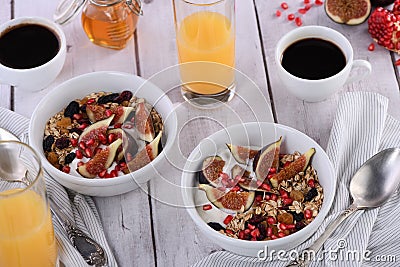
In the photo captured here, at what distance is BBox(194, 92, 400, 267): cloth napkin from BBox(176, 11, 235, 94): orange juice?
1.28 ft

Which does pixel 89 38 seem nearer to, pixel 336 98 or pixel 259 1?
pixel 259 1

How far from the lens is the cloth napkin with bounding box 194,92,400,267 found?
203cm

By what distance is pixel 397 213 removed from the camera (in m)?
2.13

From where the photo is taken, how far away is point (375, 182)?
2.13 m

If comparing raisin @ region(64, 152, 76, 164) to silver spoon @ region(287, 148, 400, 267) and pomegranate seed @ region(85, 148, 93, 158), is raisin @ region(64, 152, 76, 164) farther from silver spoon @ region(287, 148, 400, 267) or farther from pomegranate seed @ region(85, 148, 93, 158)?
silver spoon @ region(287, 148, 400, 267)

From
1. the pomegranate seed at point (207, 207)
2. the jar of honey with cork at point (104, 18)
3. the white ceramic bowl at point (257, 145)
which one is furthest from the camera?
the jar of honey with cork at point (104, 18)

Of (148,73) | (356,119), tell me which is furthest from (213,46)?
(356,119)

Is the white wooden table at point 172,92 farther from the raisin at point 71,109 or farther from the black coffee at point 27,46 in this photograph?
the raisin at point 71,109

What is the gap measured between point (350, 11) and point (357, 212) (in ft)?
2.83

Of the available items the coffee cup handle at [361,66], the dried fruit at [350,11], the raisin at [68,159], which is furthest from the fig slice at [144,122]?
the dried fruit at [350,11]

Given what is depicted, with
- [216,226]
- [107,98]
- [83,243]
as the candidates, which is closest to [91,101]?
Answer: [107,98]

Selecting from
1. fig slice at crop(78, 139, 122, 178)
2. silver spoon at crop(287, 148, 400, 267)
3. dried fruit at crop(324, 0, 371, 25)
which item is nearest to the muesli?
fig slice at crop(78, 139, 122, 178)

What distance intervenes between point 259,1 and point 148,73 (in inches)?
20.8

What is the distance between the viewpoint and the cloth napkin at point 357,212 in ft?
6.66
